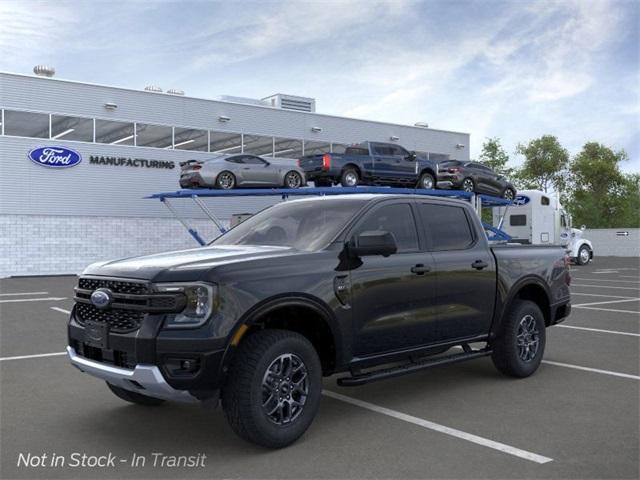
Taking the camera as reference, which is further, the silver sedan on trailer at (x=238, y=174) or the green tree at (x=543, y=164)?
the green tree at (x=543, y=164)

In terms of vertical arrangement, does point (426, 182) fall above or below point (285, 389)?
above

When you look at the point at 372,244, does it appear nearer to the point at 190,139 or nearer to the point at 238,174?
the point at 238,174

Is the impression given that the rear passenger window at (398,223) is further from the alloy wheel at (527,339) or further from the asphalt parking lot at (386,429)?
the alloy wheel at (527,339)

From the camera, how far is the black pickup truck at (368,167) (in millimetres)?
22953

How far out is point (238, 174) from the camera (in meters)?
24.2

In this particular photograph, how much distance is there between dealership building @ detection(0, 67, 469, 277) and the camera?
88.6 feet

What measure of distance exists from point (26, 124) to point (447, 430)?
86.7 feet

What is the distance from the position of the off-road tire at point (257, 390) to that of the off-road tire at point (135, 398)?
1435 millimetres

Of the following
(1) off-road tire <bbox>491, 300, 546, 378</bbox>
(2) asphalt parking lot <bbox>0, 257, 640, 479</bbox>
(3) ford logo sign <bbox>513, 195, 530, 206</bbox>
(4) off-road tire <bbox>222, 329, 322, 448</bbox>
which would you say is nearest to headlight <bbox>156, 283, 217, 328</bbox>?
(4) off-road tire <bbox>222, 329, 322, 448</bbox>

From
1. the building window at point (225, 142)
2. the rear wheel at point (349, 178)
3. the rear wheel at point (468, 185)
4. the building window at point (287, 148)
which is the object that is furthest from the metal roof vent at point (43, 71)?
the rear wheel at point (468, 185)

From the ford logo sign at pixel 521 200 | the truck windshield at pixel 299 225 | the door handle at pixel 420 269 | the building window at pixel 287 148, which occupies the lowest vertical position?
the door handle at pixel 420 269

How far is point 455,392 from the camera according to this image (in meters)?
6.27

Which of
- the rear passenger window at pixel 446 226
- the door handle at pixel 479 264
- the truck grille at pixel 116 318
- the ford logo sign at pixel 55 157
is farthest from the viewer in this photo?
the ford logo sign at pixel 55 157

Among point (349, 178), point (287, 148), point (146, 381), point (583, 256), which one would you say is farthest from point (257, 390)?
point (583, 256)
